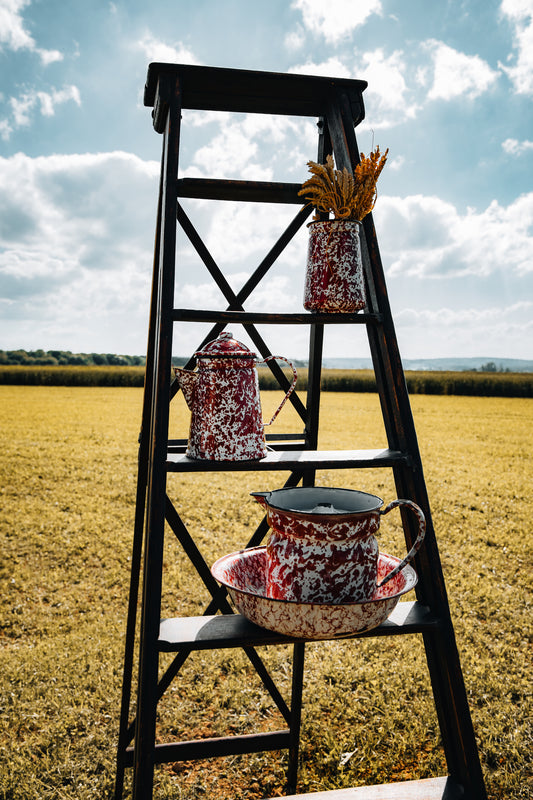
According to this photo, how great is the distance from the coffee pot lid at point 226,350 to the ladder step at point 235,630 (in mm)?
702

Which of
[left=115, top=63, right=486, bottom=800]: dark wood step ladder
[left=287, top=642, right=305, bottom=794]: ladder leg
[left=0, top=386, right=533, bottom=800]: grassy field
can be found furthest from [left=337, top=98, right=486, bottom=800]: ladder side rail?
[left=0, top=386, right=533, bottom=800]: grassy field

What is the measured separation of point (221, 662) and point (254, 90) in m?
3.24

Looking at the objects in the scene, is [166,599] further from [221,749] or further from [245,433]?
[245,433]

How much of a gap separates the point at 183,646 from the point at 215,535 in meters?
4.82

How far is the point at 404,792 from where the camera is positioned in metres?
1.55

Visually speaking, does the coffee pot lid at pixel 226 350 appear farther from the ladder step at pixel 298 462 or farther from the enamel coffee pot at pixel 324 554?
the enamel coffee pot at pixel 324 554

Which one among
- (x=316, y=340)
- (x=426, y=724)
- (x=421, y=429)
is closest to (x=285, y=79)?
(x=316, y=340)

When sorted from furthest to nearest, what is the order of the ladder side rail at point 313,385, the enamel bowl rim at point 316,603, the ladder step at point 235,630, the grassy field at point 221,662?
the grassy field at point 221,662 → the ladder side rail at point 313,385 → the ladder step at point 235,630 → the enamel bowl rim at point 316,603

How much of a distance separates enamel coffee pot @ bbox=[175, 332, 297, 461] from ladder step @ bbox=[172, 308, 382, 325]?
0.12 meters

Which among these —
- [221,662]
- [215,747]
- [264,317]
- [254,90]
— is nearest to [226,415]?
[264,317]

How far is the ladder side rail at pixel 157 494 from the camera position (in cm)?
131

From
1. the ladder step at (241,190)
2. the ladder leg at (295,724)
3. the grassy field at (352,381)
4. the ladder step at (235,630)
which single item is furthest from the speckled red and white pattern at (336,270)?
the grassy field at (352,381)

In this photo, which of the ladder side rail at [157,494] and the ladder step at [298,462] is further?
the ladder step at [298,462]

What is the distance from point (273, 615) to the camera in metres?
1.27
